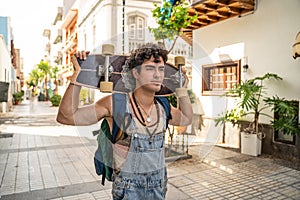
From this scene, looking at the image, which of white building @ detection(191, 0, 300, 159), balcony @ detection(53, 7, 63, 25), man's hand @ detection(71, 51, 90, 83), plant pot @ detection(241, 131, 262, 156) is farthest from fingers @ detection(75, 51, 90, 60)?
balcony @ detection(53, 7, 63, 25)

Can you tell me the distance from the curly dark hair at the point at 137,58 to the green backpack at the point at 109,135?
0.08 metres

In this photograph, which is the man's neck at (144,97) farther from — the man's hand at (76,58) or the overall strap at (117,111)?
the man's hand at (76,58)

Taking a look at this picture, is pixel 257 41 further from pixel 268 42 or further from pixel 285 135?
pixel 285 135

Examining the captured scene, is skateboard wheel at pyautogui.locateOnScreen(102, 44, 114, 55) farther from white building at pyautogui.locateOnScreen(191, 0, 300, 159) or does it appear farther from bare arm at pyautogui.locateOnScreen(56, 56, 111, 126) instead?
white building at pyautogui.locateOnScreen(191, 0, 300, 159)

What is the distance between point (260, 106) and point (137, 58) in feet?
16.4

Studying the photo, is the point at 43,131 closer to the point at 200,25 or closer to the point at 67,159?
the point at 67,159

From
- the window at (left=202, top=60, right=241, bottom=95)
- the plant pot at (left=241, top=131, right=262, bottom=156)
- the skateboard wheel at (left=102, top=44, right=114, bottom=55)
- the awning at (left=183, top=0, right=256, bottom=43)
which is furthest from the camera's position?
the window at (left=202, top=60, right=241, bottom=95)

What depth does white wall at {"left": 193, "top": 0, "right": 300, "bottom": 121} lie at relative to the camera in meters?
4.89

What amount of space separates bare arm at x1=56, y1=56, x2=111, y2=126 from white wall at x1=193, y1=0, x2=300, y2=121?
319 centimetres

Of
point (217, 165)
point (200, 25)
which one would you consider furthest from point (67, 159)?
point (200, 25)

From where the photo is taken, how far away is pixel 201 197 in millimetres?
3258

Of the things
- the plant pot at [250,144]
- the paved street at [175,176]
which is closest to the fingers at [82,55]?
the paved street at [175,176]

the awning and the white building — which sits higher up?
the awning

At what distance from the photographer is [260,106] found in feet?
18.4
